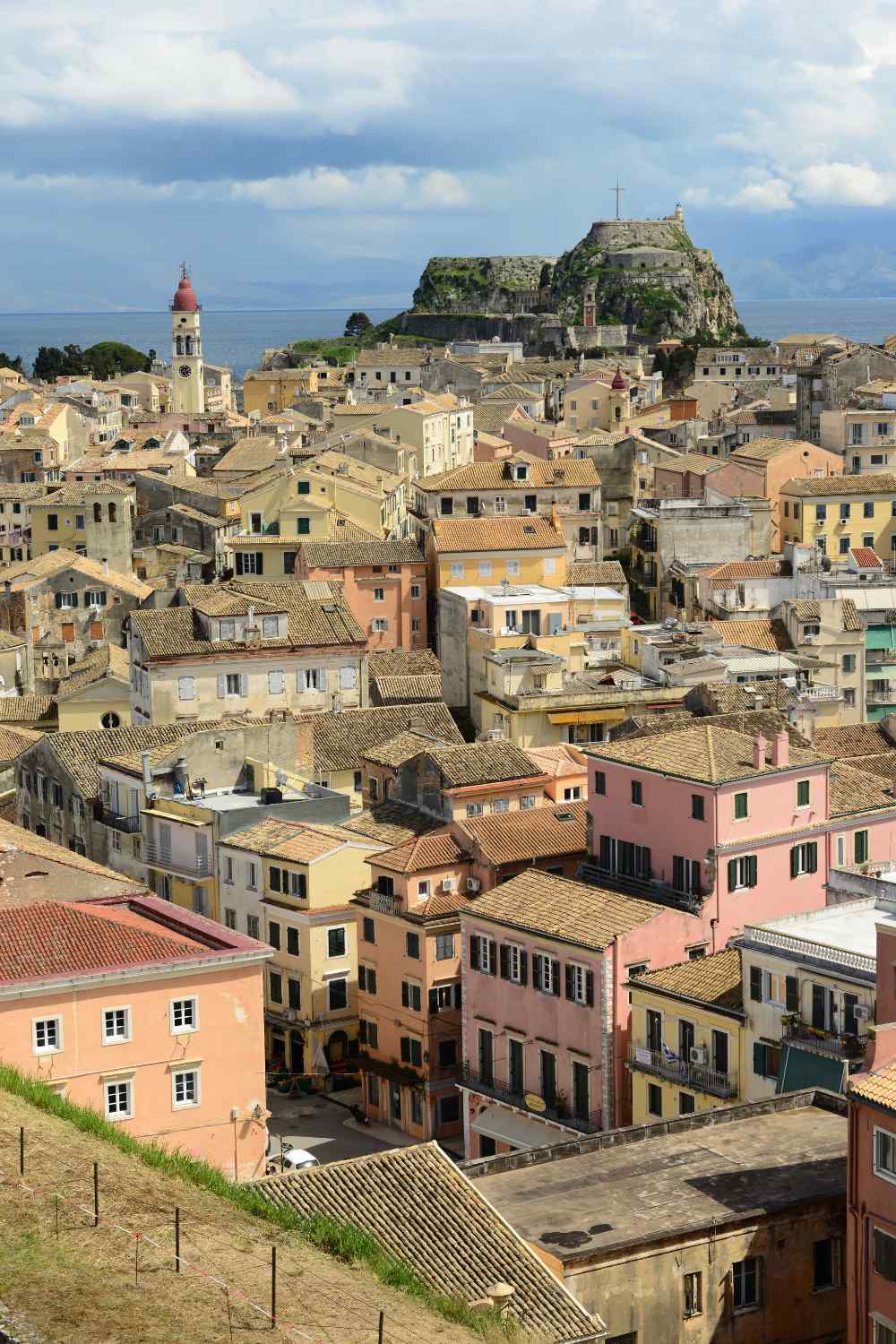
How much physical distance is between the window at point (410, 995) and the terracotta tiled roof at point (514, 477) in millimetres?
39699

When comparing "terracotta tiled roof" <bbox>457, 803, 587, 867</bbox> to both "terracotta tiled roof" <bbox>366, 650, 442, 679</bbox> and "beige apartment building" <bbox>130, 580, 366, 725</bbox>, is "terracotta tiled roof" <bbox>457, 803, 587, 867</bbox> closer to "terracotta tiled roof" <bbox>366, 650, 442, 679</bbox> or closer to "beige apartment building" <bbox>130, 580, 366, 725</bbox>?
"beige apartment building" <bbox>130, 580, 366, 725</bbox>

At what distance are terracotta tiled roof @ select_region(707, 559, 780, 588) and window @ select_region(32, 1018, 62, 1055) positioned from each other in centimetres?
4290

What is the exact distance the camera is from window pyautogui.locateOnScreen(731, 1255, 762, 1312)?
29.0 metres

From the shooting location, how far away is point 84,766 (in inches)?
2203

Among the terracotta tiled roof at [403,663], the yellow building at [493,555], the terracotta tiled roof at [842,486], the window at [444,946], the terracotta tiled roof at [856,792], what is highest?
the terracotta tiled roof at [842,486]

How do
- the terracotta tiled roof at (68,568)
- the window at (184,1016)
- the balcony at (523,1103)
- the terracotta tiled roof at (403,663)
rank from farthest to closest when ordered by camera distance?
1. the terracotta tiled roof at (68,568)
2. the terracotta tiled roof at (403,663)
3. the balcony at (523,1103)
4. the window at (184,1016)

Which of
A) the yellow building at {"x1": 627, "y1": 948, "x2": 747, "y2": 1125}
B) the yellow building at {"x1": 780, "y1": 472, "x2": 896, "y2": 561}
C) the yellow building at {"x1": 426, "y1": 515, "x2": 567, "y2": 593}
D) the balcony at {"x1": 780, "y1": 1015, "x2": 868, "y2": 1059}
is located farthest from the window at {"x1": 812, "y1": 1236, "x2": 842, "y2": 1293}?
the yellow building at {"x1": 780, "y1": 472, "x2": 896, "y2": 561}

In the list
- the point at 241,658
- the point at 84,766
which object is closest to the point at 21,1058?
the point at 84,766

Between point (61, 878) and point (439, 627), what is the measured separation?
31523 millimetres

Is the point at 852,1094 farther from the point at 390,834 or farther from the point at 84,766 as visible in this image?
the point at 84,766

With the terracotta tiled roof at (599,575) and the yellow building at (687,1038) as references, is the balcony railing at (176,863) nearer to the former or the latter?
the yellow building at (687,1038)

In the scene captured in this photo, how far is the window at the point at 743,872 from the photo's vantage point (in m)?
42.0

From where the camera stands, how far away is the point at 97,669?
6962 centimetres

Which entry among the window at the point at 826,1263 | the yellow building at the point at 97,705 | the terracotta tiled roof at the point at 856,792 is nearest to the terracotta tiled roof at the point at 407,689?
the yellow building at the point at 97,705
